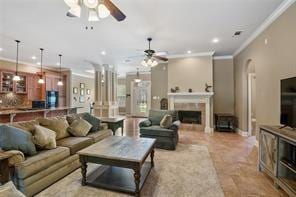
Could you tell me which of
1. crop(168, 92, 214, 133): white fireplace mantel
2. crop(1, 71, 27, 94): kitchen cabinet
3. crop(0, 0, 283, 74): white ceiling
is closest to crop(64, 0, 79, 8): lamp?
crop(0, 0, 283, 74): white ceiling

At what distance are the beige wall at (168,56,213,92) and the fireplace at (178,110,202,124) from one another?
3.04ft

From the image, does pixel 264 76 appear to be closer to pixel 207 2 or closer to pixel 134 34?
pixel 207 2

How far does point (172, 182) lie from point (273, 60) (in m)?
3.33

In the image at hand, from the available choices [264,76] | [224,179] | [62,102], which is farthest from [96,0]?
[62,102]

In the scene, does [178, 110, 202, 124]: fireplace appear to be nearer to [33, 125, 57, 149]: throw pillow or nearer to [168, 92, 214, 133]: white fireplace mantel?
[168, 92, 214, 133]: white fireplace mantel

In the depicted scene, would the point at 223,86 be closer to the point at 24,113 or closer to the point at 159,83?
the point at 159,83

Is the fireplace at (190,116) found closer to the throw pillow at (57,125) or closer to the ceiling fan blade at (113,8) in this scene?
the throw pillow at (57,125)

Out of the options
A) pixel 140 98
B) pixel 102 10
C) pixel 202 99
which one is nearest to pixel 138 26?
pixel 102 10

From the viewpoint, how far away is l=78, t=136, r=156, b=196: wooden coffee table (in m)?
2.32

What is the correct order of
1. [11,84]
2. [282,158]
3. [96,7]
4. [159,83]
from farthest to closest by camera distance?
[159,83]
[11,84]
[282,158]
[96,7]

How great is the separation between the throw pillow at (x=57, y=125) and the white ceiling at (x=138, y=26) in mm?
2143

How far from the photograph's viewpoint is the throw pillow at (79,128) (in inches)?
147

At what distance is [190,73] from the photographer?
684 cm

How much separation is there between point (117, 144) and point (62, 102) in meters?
8.37
